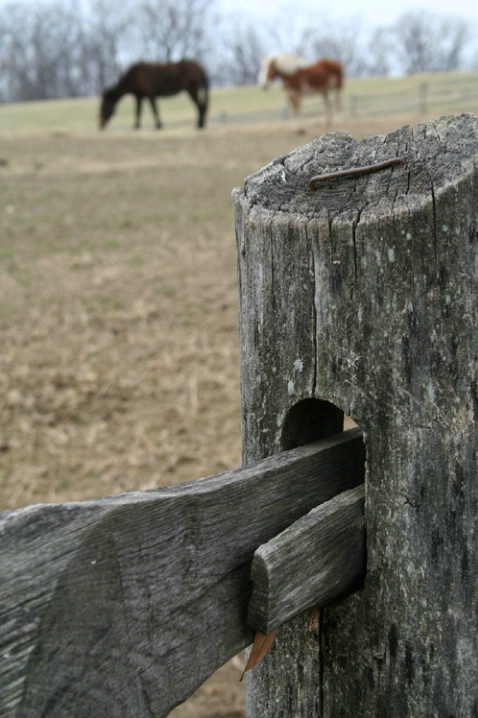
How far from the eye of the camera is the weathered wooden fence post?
3.40 feet

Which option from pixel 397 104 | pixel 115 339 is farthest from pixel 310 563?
pixel 397 104

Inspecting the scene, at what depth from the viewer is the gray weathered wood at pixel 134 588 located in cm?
75

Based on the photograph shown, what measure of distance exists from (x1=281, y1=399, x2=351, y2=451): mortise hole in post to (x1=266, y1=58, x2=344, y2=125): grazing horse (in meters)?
24.1

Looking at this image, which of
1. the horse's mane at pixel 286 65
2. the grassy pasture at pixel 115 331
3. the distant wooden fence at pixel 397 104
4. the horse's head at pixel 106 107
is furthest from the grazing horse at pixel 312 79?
the grassy pasture at pixel 115 331

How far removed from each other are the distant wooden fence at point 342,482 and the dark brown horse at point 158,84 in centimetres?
2431

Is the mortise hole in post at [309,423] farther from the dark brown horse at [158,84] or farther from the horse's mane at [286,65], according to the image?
the horse's mane at [286,65]

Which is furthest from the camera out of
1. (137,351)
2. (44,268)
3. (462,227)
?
(44,268)

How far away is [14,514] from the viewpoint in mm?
760

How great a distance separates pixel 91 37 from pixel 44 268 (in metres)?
68.3

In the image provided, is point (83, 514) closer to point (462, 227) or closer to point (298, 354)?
point (298, 354)

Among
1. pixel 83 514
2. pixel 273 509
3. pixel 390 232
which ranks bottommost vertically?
pixel 273 509

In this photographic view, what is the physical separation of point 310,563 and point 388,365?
269 mm

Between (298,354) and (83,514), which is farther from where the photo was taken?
(298,354)

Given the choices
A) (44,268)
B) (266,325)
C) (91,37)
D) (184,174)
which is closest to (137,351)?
(44,268)
